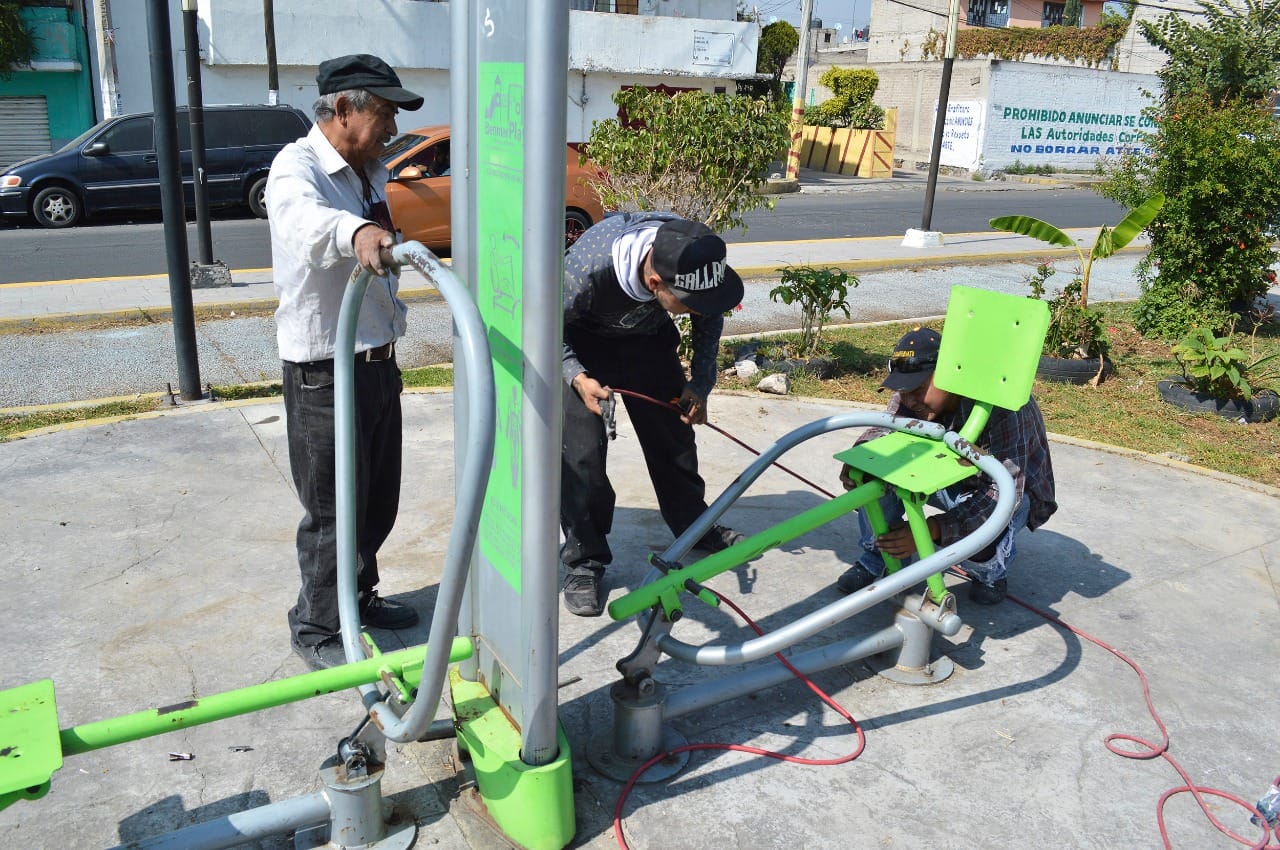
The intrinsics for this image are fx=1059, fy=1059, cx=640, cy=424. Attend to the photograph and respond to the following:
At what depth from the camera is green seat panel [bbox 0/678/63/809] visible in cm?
205

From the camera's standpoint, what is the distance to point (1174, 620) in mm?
4027

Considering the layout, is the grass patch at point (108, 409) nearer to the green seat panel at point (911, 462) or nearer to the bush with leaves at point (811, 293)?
the bush with leaves at point (811, 293)

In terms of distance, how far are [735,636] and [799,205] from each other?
17137mm

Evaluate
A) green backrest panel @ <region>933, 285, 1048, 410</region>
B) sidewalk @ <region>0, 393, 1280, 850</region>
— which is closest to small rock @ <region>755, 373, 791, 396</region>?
sidewalk @ <region>0, 393, 1280, 850</region>

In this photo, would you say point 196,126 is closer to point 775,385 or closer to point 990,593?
point 775,385

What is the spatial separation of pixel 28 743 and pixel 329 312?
144cm

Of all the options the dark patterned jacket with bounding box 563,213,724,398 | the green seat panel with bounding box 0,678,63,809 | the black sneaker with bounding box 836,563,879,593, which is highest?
the dark patterned jacket with bounding box 563,213,724,398

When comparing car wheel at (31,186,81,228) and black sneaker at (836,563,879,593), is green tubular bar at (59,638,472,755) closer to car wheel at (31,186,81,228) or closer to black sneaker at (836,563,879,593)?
black sneaker at (836,563,879,593)

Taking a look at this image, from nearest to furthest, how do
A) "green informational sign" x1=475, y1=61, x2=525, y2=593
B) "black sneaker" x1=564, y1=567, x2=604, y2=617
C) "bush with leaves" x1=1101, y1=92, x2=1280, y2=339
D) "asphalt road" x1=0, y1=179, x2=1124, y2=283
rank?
"green informational sign" x1=475, y1=61, x2=525, y2=593 → "black sneaker" x1=564, y1=567, x2=604, y2=617 → "bush with leaves" x1=1101, y1=92, x2=1280, y2=339 → "asphalt road" x1=0, y1=179, x2=1124, y2=283

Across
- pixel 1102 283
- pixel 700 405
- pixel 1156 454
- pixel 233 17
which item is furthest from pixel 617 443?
pixel 233 17

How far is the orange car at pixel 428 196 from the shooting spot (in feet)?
39.4

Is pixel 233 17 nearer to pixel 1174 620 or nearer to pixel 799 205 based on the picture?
pixel 799 205

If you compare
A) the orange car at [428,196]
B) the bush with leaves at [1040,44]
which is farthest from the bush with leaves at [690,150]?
the bush with leaves at [1040,44]

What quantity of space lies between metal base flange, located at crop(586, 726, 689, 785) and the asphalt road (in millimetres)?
7402
